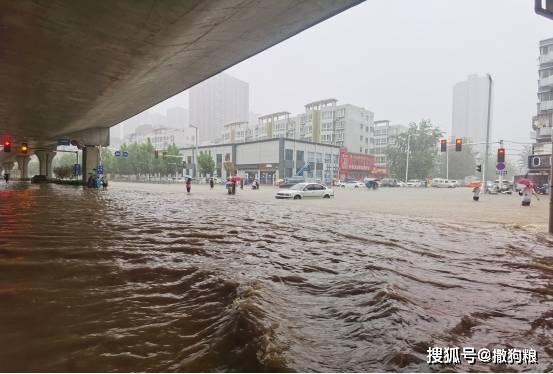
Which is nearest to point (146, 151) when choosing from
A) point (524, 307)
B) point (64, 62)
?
point (64, 62)

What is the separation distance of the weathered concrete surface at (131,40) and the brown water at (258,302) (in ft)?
15.9

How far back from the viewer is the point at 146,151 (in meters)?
76.8

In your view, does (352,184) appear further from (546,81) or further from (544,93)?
(546,81)

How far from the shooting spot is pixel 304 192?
27.2 m

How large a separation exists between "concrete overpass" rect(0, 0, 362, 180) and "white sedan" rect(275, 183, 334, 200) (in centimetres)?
1269

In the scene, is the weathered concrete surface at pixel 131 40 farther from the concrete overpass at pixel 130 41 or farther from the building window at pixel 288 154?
the building window at pixel 288 154

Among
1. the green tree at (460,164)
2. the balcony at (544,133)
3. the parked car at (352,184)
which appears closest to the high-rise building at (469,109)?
the green tree at (460,164)

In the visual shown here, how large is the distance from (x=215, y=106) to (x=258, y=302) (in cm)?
12719

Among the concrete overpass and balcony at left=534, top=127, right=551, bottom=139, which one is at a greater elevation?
balcony at left=534, top=127, right=551, bottom=139

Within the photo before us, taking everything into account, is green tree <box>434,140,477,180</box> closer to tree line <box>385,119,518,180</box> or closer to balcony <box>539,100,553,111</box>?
tree line <box>385,119,518,180</box>

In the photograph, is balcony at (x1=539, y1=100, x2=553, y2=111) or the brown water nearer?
the brown water

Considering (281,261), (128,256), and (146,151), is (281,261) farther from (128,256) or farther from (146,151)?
(146,151)

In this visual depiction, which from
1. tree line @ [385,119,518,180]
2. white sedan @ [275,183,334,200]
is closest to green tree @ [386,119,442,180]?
tree line @ [385,119,518,180]

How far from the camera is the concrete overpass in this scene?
7223 mm
